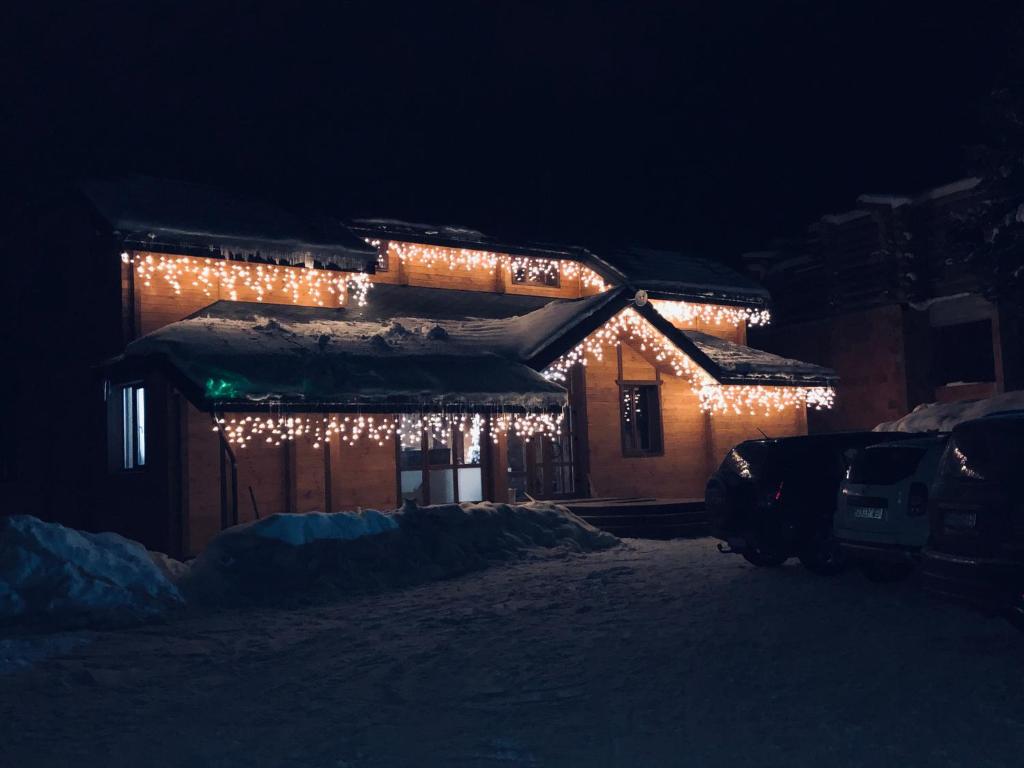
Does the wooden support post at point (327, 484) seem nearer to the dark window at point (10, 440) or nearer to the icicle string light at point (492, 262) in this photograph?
the icicle string light at point (492, 262)

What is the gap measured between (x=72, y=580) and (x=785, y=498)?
8.75 meters

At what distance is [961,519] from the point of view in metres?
7.86

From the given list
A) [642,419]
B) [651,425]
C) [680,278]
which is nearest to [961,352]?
[680,278]

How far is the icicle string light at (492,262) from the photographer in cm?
2291

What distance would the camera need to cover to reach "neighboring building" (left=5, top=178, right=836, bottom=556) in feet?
57.1

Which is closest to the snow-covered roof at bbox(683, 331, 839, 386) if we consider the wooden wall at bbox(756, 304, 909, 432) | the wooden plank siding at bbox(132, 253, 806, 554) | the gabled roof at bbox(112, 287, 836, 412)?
the gabled roof at bbox(112, 287, 836, 412)

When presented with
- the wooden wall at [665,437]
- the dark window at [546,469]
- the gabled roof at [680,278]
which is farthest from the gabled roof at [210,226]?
the gabled roof at [680,278]

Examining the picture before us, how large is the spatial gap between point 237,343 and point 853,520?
10.6 metres

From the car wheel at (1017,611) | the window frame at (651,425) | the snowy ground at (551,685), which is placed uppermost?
the window frame at (651,425)

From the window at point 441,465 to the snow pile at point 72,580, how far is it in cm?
822

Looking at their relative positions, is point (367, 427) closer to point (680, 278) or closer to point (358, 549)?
point (358, 549)

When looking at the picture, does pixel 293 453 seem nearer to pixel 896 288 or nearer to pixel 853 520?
pixel 853 520

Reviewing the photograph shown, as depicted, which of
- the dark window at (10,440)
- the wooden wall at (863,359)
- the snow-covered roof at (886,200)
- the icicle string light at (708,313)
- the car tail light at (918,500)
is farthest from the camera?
the wooden wall at (863,359)

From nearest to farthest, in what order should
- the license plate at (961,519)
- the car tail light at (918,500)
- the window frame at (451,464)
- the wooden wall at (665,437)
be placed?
1. the license plate at (961,519)
2. the car tail light at (918,500)
3. the window frame at (451,464)
4. the wooden wall at (665,437)
